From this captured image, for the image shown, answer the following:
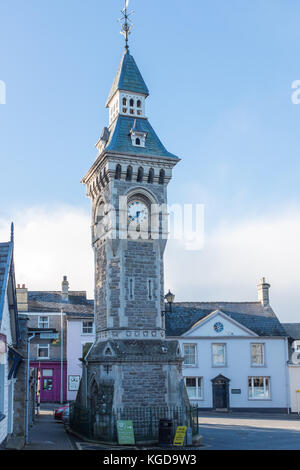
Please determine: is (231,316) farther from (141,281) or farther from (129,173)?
(129,173)

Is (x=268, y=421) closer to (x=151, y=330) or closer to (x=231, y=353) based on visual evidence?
(x=231, y=353)

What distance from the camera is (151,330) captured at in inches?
942

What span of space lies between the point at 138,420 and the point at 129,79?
16821mm

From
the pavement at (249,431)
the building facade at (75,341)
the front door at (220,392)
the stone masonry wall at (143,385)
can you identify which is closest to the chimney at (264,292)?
the front door at (220,392)

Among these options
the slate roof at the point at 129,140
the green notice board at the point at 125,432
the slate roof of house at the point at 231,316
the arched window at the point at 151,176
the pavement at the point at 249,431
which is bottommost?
the pavement at the point at 249,431

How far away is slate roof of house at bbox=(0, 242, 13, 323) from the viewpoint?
1417 centimetres

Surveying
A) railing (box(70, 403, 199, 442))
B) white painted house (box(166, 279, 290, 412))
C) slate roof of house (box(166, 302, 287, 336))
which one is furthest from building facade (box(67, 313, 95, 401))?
railing (box(70, 403, 199, 442))

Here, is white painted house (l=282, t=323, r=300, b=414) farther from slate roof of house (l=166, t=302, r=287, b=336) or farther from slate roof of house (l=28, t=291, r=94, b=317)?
slate roof of house (l=28, t=291, r=94, b=317)

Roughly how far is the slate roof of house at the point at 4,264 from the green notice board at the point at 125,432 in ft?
30.6

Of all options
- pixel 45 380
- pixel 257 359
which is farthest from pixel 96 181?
pixel 45 380

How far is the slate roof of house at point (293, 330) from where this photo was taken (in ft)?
151

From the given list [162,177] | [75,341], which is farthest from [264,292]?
[162,177]

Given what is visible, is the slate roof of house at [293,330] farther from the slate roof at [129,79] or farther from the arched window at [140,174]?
the slate roof at [129,79]

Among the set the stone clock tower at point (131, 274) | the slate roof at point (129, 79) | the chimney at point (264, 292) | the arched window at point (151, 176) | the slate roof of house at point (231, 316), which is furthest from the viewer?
the chimney at point (264, 292)
